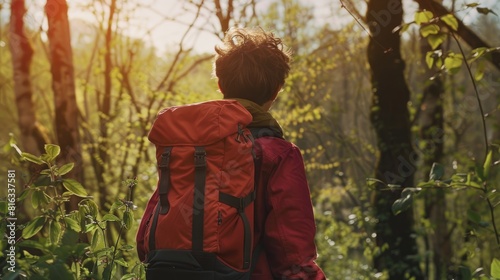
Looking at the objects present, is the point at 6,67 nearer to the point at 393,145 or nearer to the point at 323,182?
the point at 323,182

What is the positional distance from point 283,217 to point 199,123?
421 millimetres

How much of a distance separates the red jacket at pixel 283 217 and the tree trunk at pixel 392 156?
10.7 feet

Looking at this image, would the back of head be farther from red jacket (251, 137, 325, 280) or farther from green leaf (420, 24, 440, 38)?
green leaf (420, 24, 440, 38)

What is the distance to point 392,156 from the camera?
5531 mm

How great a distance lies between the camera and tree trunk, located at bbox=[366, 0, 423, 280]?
17.9 ft

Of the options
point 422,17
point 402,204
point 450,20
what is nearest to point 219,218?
point 402,204

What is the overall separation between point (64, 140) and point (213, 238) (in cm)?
350

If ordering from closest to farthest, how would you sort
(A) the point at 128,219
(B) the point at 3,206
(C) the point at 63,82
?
(B) the point at 3,206 → (A) the point at 128,219 → (C) the point at 63,82

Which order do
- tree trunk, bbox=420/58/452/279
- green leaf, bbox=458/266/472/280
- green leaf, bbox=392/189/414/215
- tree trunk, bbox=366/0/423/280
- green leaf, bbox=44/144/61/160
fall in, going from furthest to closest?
tree trunk, bbox=420/58/452/279 → tree trunk, bbox=366/0/423/280 → green leaf, bbox=392/189/414/215 → green leaf, bbox=458/266/472/280 → green leaf, bbox=44/144/61/160

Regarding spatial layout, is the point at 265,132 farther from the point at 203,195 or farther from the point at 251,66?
the point at 203,195

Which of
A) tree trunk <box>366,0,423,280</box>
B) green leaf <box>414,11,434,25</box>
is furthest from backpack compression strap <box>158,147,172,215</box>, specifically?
tree trunk <box>366,0,423,280</box>

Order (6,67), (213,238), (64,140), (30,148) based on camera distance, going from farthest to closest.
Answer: (6,67), (30,148), (64,140), (213,238)

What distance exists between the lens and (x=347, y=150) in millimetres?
9922

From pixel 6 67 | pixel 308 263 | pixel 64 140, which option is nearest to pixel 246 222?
pixel 308 263
